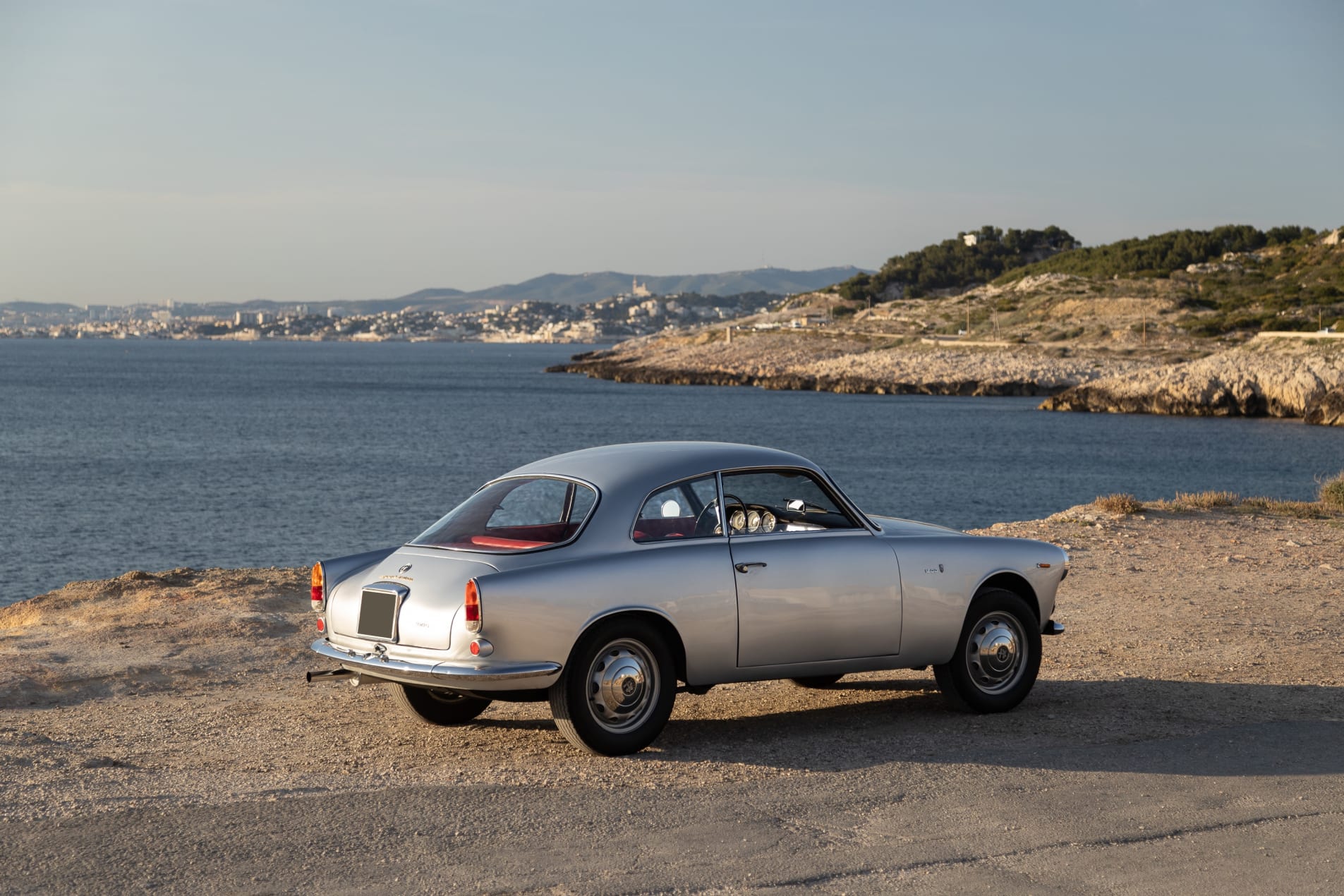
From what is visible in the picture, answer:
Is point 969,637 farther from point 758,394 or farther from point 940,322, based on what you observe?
point 940,322

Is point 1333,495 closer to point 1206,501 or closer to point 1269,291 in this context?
point 1206,501

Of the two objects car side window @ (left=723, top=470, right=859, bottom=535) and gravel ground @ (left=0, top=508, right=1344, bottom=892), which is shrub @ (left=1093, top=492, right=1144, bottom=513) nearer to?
gravel ground @ (left=0, top=508, right=1344, bottom=892)

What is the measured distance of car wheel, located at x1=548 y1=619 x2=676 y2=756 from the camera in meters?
7.07

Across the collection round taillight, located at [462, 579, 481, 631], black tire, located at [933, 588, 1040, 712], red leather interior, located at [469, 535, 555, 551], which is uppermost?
red leather interior, located at [469, 535, 555, 551]

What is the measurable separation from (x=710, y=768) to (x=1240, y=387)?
76.7 meters

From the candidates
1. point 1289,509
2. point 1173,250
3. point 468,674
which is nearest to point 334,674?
point 468,674

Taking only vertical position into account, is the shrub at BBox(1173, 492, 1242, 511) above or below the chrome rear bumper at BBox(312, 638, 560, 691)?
below

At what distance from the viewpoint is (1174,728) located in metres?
8.09

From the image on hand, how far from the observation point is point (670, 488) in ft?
25.0

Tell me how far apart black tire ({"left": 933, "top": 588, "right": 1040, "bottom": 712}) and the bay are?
2025cm

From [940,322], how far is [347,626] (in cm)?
14231

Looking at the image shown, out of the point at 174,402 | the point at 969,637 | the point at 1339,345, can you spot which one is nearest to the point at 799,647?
the point at 969,637

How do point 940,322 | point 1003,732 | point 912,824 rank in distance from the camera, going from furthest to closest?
point 940,322 < point 1003,732 < point 912,824

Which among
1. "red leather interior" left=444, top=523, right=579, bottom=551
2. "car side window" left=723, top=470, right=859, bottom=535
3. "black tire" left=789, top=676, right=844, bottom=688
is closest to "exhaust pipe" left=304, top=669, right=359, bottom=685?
"red leather interior" left=444, top=523, right=579, bottom=551
